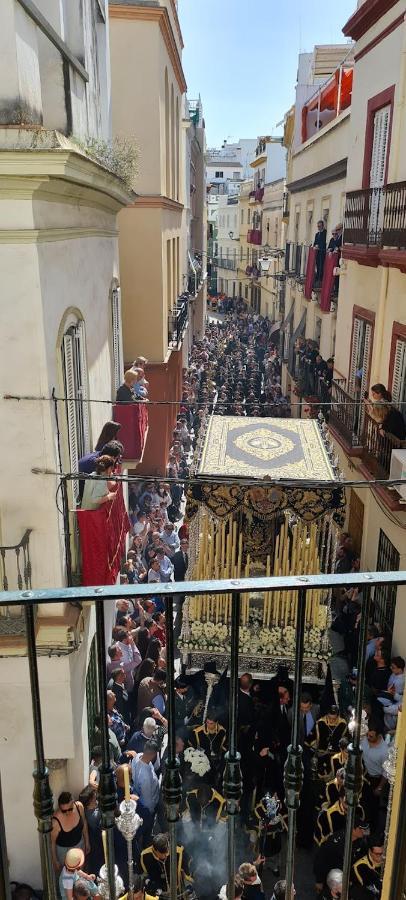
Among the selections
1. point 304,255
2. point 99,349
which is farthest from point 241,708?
point 304,255

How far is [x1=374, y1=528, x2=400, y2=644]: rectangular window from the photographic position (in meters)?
11.1

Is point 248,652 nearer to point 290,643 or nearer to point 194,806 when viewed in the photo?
point 290,643

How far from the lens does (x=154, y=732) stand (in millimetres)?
7770

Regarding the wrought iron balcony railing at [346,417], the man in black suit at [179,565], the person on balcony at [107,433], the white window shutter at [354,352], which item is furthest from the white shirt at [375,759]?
the white window shutter at [354,352]

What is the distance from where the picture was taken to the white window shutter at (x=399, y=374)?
10969mm

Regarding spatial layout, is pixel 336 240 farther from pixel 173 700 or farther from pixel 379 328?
pixel 173 700

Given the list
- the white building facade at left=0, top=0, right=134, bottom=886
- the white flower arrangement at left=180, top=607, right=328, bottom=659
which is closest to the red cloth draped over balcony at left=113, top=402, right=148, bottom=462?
the white building facade at left=0, top=0, right=134, bottom=886

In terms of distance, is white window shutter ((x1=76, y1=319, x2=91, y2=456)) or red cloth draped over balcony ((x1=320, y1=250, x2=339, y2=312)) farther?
red cloth draped over balcony ((x1=320, y1=250, x2=339, y2=312))

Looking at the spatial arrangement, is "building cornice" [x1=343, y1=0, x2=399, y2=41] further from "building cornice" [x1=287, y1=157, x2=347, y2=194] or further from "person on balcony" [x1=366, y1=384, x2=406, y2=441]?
"person on balcony" [x1=366, y1=384, x2=406, y2=441]

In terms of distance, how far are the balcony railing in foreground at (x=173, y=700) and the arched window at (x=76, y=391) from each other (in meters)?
4.77

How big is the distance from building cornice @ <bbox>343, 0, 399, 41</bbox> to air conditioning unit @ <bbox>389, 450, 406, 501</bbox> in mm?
7068

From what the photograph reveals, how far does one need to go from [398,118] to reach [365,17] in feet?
9.33

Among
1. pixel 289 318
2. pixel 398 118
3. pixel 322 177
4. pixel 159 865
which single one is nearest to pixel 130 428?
pixel 398 118

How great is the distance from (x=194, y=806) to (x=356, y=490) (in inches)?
312
